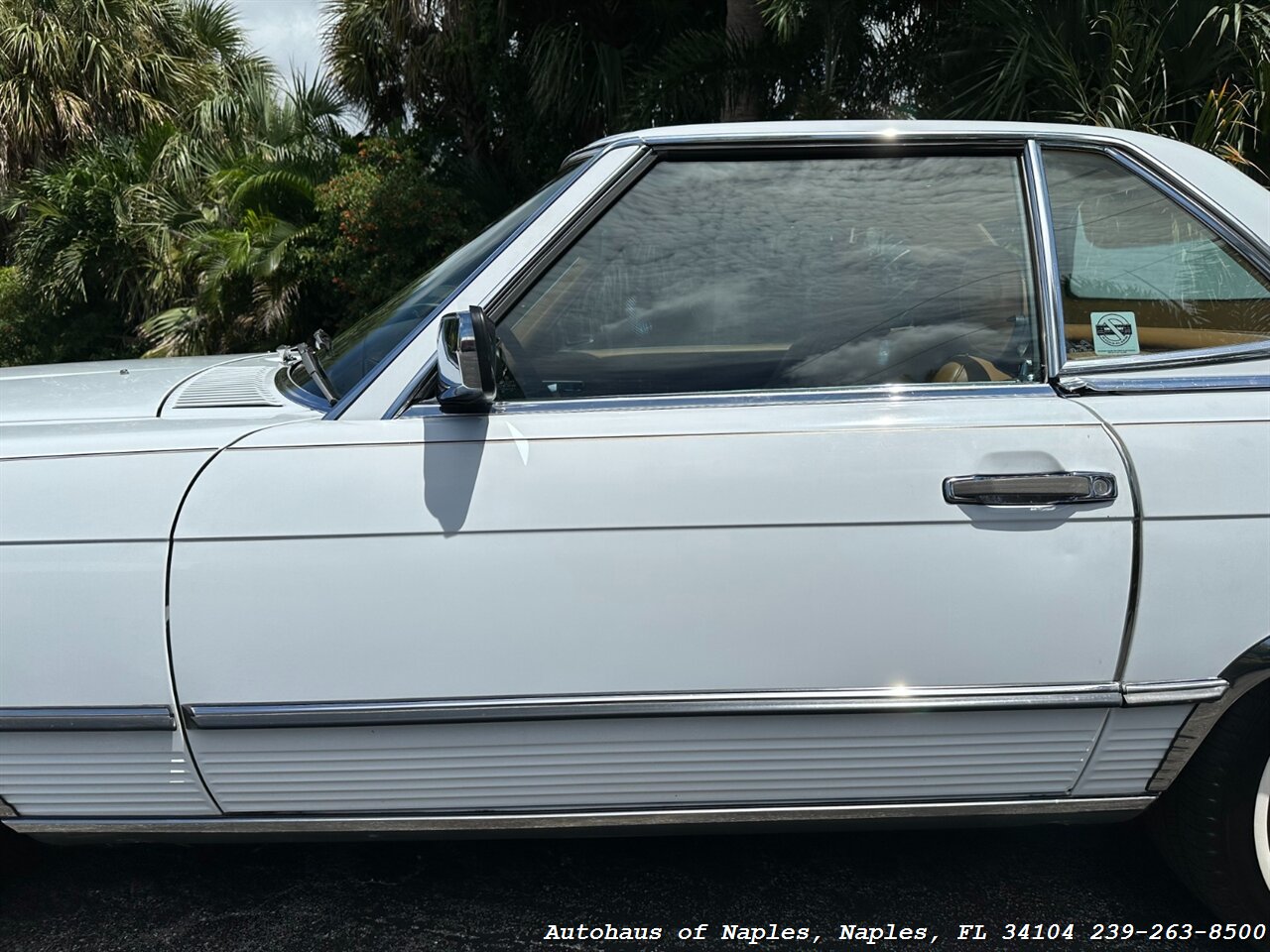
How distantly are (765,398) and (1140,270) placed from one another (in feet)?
2.79

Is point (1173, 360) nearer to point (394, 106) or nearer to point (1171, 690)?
point (1171, 690)

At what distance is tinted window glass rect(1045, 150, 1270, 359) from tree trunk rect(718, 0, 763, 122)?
17.7 ft

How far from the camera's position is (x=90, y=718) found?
1781 mm

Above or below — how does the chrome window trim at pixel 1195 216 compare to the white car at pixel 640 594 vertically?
above

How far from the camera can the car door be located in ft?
5.75

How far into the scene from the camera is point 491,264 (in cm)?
198

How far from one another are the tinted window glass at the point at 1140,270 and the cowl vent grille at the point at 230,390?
1630 millimetres

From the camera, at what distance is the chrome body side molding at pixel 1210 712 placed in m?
1.79

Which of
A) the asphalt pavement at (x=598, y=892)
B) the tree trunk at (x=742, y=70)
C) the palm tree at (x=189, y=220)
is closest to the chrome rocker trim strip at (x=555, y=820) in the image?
the asphalt pavement at (x=598, y=892)

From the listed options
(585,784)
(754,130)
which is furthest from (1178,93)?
(585,784)

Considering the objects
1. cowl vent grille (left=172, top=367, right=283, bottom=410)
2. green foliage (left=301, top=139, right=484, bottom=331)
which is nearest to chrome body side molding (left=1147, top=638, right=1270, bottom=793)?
cowl vent grille (left=172, top=367, right=283, bottom=410)

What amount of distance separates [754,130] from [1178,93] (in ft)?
14.2

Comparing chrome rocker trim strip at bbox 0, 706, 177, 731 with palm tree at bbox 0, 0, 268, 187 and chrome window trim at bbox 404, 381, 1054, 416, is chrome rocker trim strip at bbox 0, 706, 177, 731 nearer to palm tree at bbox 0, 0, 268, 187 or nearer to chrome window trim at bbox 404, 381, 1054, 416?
chrome window trim at bbox 404, 381, 1054, 416

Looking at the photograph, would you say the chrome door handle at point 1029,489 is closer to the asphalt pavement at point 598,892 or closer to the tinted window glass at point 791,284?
the tinted window glass at point 791,284
